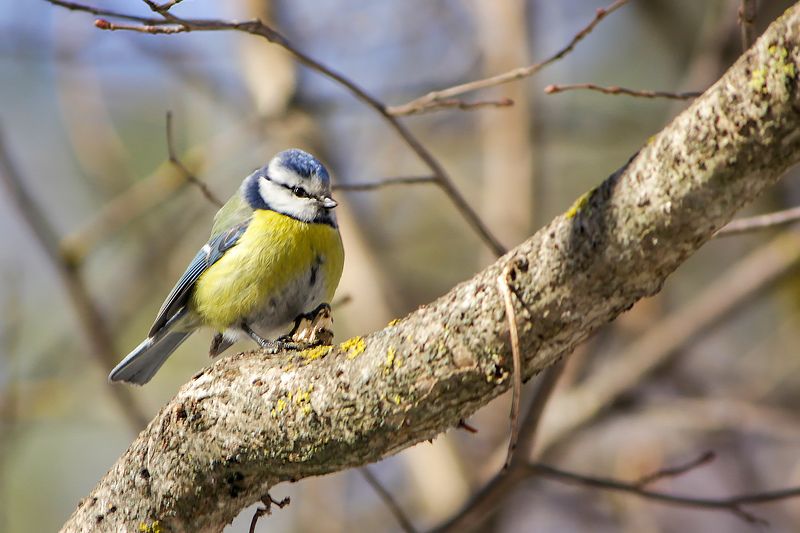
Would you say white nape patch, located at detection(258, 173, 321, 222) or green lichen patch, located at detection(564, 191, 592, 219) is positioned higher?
green lichen patch, located at detection(564, 191, 592, 219)

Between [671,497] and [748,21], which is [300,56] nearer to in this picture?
[748,21]

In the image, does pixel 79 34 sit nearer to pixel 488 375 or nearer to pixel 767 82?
pixel 488 375

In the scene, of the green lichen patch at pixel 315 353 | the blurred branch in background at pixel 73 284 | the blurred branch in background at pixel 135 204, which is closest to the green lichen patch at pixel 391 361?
the green lichen patch at pixel 315 353

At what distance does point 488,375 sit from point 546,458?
259 centimetres

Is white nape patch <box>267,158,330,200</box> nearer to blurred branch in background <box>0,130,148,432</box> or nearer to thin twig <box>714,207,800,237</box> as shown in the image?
blurred branch in background <box>0,130,148,432</box>

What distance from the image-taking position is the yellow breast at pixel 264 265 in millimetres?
2951

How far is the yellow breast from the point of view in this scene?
2951 mm

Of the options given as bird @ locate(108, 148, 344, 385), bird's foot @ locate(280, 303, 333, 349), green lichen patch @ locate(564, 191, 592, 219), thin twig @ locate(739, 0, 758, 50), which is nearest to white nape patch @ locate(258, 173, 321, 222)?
bird @ locate(108, 148, 344, 385)

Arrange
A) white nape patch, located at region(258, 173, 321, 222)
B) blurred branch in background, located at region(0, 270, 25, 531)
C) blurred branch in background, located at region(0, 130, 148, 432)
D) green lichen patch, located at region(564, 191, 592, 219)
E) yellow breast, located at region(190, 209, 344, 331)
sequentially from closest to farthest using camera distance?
green lichen patch, located at region(564, 191, 592, 219), yellow breast, located at region(190, 209, 344, 331), white nape patch, located at region(258, 173, 321, 222), blurred branch in background, located at region(0, 130, 148, 432), blurred branch in background, located at region(0, 270, 25, 531)

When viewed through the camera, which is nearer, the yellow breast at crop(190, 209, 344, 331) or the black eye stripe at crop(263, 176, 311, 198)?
the yellow breast at crop(190, 209, 344, 331)

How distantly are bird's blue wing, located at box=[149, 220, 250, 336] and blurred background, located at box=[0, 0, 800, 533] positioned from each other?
0.80m

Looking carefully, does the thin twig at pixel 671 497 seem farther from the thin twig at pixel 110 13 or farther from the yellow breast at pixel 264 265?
the thin twig at pixel 110 13

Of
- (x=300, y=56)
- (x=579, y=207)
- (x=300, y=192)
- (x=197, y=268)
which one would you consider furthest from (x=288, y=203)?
(x=579, y=207)

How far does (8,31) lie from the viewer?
4602mm
